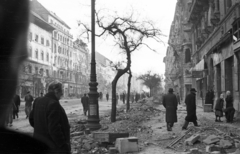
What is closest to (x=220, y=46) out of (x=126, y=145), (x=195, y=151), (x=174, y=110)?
(x=174, y=110)

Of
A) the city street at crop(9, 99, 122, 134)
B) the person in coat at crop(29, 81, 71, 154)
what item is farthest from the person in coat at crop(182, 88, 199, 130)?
the person in coat at crop(29, 81, 71, 154)

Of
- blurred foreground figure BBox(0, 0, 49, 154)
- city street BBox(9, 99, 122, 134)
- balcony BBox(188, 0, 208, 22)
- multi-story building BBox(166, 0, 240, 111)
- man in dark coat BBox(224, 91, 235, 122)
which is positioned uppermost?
balcony BBox(188, 0, 208, 22)

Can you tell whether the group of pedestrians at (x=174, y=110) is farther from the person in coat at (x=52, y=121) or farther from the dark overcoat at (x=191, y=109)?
the person in coat at (x=52, y=121)

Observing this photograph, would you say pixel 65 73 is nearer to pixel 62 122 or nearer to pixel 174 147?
pixel 174 147

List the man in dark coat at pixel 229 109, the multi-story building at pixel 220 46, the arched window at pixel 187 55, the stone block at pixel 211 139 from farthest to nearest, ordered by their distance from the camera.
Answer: the arched window at pixel 187 55
the multi-story building at pixel 220 46
the man in dark coat at pixel 229 109
the stone block at pixel 211 139

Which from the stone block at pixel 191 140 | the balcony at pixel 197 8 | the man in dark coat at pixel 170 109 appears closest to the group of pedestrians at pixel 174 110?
the man in dark coat at pixel 170 109

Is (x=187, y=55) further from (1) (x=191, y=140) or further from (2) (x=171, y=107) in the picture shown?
(1) (x=191, y=140)

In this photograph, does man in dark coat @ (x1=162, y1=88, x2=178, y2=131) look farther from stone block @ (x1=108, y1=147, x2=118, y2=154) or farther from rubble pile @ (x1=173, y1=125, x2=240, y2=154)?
stone block @ (x1=108, y1=147, x2=118, y2=154)

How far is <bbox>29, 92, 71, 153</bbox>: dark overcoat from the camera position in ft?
11.1

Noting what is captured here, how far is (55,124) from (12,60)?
46.8 inches

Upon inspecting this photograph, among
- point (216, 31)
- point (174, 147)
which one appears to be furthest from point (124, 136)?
point (216, 31)

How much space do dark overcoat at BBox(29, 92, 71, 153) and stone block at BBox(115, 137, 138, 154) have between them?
3774 mm

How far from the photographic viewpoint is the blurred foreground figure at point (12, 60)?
7.52 feet

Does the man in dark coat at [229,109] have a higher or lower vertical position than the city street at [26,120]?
higher
